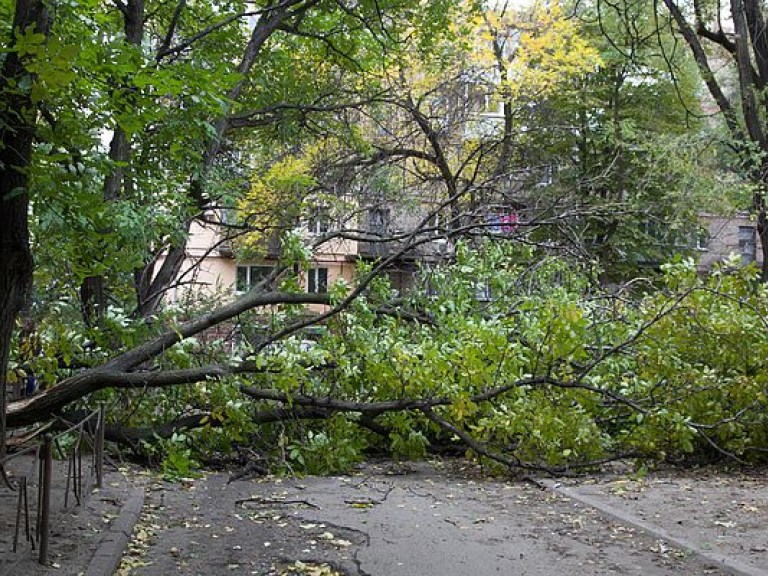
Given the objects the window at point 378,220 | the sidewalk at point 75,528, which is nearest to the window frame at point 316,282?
the window at point 378,220

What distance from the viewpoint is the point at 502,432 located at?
10648mm

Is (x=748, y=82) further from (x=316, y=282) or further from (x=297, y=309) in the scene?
(x=297, y=309)

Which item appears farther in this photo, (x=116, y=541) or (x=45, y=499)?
(x=116, y=541)

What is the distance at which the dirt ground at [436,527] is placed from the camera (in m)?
6.37

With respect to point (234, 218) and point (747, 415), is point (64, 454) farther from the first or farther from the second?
point (234, 218)

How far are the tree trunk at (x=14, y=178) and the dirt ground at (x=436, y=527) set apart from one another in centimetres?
197

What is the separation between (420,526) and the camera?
25.7 ft

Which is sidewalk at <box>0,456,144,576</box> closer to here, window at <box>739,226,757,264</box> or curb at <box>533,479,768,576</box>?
curb at <box>533,479,768,576</box>

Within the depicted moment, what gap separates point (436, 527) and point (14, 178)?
448 centimetres

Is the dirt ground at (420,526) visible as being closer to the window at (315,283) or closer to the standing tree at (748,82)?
the window at (315,283)

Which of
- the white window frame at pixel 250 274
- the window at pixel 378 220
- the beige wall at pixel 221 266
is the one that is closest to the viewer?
the beige wall at pixel 221 266

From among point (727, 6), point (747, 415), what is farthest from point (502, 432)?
point (727, 6)

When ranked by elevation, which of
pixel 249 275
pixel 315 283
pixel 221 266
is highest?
pixel 315 283

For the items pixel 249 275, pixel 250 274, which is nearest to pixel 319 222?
pixel 249 275
